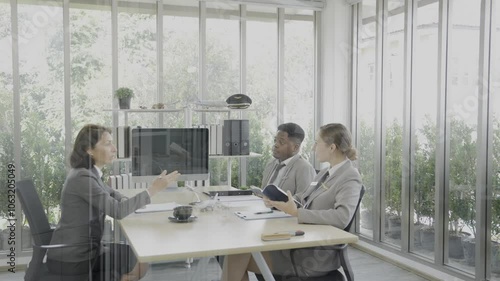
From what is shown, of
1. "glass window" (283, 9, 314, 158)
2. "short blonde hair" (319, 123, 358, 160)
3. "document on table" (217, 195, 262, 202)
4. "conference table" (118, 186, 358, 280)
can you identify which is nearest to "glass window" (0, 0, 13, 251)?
"conference table" (118, 186, 358, 280)

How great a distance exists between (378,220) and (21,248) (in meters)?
3.06

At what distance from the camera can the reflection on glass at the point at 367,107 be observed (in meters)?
4.35

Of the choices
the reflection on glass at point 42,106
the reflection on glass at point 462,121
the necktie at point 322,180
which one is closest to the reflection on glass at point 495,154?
the reflection on glass at point 462,121

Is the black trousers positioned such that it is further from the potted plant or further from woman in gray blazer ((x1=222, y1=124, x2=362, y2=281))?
the potted plant

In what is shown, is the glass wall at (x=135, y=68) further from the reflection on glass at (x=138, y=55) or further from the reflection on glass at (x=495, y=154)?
the reflection on glass at (x=495, y=154)

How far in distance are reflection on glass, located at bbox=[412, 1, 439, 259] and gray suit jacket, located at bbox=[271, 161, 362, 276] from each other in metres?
1.48

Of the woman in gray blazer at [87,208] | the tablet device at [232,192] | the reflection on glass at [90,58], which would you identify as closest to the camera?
the reflection on glass at [90,58]

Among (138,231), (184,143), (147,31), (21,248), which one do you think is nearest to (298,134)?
(184,143)

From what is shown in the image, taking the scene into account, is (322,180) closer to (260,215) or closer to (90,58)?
(260,215)

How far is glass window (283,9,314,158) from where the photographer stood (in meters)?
4.54

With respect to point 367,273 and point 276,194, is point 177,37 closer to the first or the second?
point 276,194

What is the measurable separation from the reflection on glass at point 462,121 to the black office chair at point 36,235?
249 centimetres

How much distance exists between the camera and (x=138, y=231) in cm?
216

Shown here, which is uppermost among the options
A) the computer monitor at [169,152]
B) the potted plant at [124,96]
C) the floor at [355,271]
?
the potted plant at [124,96]
